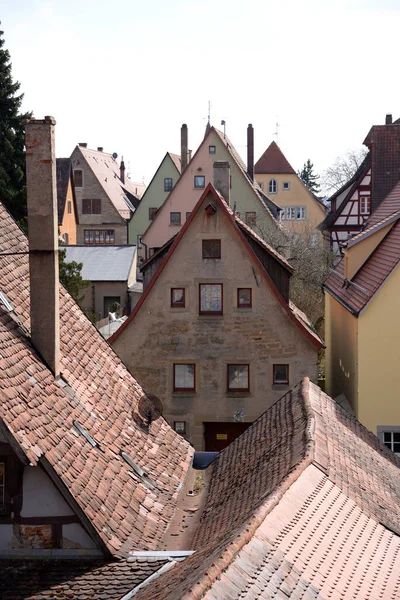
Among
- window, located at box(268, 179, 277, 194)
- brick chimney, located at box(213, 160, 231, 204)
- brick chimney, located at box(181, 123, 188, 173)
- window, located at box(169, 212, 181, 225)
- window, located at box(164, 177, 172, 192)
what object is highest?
brick chimney, located at box(181, 123, 188, 173)

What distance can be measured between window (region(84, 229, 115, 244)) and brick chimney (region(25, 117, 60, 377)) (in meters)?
Answer: 53.4

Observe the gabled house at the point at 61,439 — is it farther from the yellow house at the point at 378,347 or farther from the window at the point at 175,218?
the window at the point at 175,218

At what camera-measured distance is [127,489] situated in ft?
30.9

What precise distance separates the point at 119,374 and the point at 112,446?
99.0 inches

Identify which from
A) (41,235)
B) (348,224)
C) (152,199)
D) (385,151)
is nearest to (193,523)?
(41,235)

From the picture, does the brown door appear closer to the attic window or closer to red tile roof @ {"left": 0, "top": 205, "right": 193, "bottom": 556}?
red tile roof @ {"left": 0, "top": 205, "right": 193, "bottom": 556}

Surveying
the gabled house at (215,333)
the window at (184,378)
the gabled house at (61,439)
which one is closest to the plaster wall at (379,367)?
the gabled house at (215,333)

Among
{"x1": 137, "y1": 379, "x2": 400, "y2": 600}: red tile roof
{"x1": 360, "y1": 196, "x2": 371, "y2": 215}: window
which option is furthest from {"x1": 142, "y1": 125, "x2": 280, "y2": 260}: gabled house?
{"x1": 137, "y1": 379, "x2": 400, "y2": 600}: red tile roof

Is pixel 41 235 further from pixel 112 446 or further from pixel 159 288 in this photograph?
pixel 159 288

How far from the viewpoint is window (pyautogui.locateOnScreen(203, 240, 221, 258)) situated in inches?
894

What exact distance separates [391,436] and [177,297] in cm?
667

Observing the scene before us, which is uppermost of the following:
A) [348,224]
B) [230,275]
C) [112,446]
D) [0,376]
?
[348,224]

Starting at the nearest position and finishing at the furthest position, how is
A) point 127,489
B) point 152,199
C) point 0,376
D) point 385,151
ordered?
1. point 0,376
2. point 127,489
3. point 385,151
4. point 152,199

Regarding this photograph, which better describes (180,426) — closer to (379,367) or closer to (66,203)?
(379,367)
